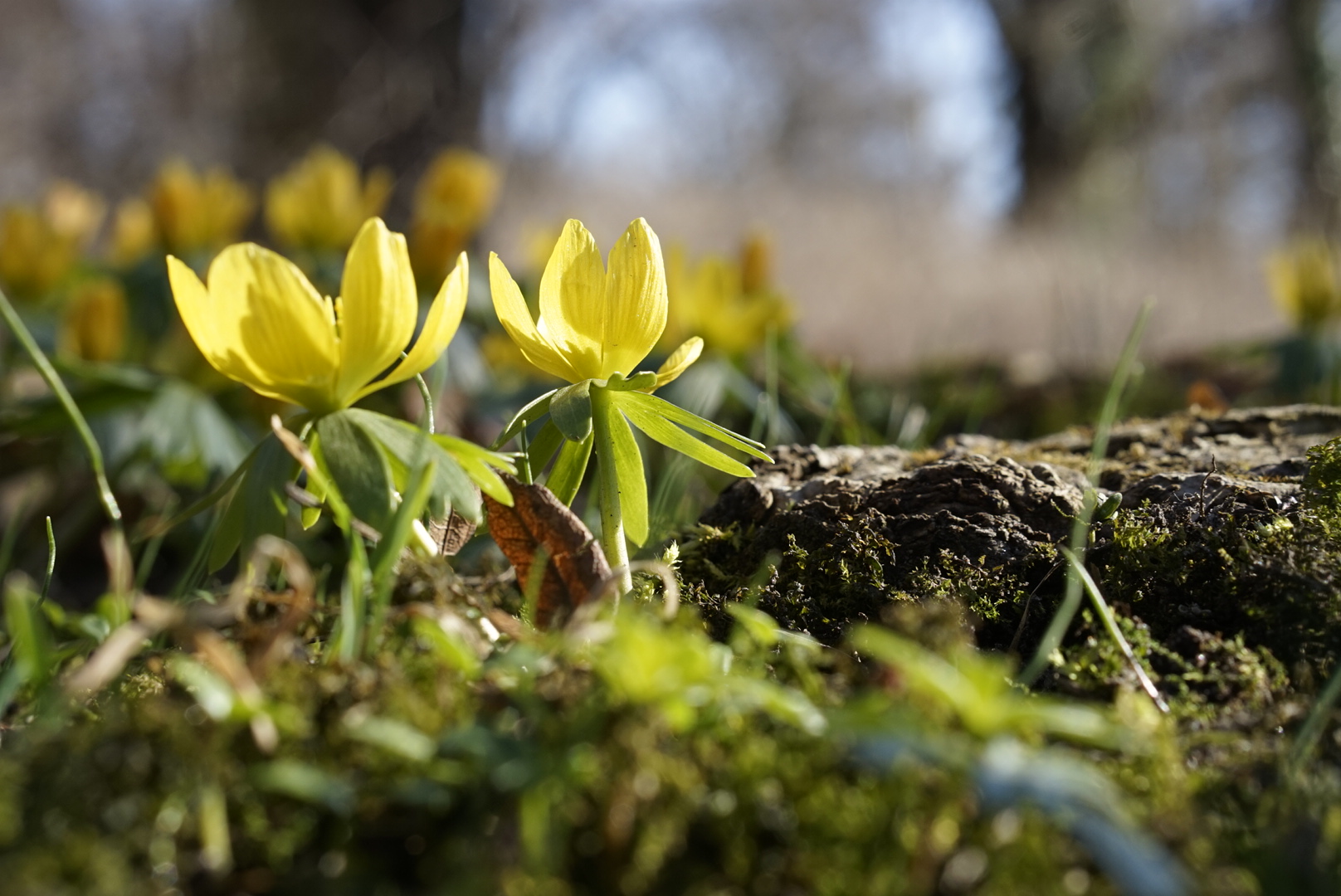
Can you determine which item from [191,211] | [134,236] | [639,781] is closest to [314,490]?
[639,781]

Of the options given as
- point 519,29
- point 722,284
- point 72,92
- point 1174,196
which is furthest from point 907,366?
point 1174,196

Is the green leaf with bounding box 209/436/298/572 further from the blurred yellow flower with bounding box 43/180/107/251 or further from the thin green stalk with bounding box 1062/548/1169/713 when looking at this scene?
the blurred yellow flower with bounding box 43/180/107/251

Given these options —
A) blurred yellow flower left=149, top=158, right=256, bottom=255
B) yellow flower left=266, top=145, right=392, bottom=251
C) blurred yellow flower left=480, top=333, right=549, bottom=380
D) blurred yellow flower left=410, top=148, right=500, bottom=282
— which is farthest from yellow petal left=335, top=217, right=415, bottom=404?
blurred yellow flower left=149, top=158, right=256, bottom=255

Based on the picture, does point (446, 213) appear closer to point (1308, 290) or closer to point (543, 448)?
point (543, 448)

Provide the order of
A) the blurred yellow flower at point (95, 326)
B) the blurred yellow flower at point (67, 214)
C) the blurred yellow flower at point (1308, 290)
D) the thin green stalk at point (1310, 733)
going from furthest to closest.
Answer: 1. the blurred yellow flower at point (67, 214)
2. the blurred yellow flower at point (1308, 290)
3. the blurred yellow flower at point (95, 326)
4. the thin green stalk at point (1310, 733)

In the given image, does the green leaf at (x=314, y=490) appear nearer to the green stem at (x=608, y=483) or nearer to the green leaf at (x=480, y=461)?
the green leaf at (x=480, y=461)

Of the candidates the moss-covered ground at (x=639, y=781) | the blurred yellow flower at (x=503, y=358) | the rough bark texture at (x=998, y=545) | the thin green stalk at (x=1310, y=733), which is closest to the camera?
the moss-covered ground at (x=639, y=781)

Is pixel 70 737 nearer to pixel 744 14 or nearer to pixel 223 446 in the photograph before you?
pixel 223 446

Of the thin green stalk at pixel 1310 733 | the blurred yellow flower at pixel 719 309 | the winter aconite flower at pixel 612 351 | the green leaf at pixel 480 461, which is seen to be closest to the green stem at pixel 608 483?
the winter aconite flower at pixel 612 351
